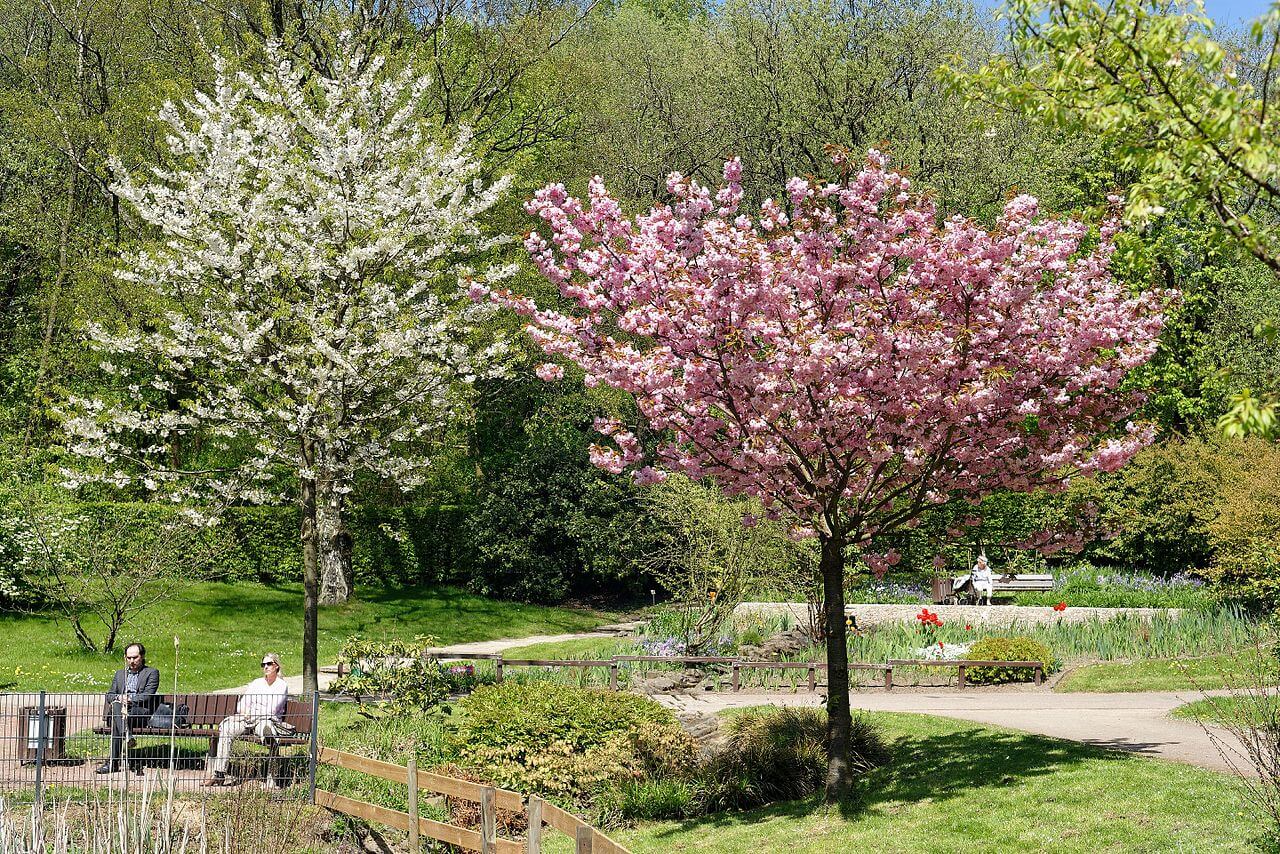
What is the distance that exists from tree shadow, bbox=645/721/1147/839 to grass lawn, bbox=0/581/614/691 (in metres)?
10.5

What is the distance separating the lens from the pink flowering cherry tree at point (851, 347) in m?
10.9

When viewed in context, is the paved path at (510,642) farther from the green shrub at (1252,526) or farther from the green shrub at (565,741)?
the green shrub at (1252,526)

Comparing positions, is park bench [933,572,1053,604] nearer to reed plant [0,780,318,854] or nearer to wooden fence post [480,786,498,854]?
reed plant [0,780,318,854]

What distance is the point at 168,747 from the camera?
1331cm

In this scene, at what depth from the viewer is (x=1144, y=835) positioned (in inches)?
365

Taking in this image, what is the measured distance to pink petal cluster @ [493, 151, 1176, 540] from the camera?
10898 mm

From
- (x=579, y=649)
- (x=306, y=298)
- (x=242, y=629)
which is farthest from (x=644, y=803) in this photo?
(x=242, y=629)

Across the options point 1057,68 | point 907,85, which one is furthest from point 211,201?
point 907,85

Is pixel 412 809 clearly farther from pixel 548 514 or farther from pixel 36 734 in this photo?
pixel 548 514

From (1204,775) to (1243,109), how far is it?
Result: 6.82 metres

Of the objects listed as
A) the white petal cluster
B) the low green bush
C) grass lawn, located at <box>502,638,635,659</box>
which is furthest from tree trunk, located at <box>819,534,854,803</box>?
grass lawn, located at <box>502,638,635,659</box>

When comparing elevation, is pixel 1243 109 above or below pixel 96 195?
below

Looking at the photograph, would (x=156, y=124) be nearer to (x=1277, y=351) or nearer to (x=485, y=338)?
(x=485, y=338)

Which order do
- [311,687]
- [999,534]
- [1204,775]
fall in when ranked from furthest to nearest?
[999,534], [311,687], [1204,775]
